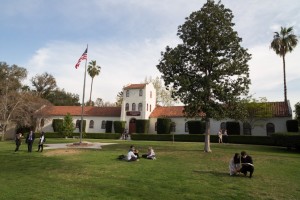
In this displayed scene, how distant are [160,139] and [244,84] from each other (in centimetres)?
2116

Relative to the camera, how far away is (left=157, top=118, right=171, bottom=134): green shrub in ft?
157

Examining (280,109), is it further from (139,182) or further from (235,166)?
(139,182)

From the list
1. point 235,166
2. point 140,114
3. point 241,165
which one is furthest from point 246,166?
point 140,114

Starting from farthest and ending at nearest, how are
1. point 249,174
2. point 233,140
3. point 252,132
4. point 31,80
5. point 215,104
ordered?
1. point 31,80
2. point 252,132
3. point 233,140
4. point 215,104
5. point 249,174

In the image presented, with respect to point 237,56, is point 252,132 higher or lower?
lower

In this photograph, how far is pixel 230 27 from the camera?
24.5 m

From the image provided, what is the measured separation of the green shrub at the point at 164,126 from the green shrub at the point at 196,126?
382cm

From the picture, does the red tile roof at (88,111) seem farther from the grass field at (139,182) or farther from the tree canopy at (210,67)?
the grass field at (139,182)

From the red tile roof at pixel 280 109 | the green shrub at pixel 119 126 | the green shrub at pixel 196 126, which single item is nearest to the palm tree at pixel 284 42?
the red tile roof at pixel 280 109

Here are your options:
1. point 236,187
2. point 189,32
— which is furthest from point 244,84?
point 236,187

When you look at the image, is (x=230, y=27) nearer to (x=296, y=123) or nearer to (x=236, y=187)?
Answer: (x=236, y=187)

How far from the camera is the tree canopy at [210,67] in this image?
24094 mm

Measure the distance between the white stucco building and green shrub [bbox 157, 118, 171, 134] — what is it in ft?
5.42

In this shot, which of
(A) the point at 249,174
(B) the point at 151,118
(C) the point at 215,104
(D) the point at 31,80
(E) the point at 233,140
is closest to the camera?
(A) the point at 249,174
